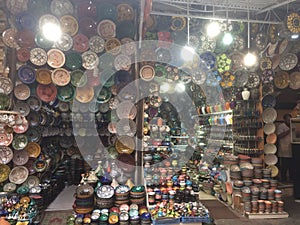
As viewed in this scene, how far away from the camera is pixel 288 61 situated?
475 cm

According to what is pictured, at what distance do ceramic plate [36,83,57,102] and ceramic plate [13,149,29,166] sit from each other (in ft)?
2.93

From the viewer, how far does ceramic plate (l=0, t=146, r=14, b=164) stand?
3.63 meters

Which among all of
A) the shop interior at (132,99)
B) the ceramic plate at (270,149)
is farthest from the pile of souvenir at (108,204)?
the ceramic plate at (270,149)

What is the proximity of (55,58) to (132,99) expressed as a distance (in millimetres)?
1359

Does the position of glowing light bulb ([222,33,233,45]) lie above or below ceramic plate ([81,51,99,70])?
above

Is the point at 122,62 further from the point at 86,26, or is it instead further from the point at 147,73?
the point at 86,26

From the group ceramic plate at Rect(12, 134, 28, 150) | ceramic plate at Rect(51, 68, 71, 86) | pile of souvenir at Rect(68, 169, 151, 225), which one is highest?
ceramic plate at Rect(51, 68, 71, 86)

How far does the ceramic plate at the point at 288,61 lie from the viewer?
185 inches

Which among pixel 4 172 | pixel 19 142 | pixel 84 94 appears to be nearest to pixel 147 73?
pixel 84 94

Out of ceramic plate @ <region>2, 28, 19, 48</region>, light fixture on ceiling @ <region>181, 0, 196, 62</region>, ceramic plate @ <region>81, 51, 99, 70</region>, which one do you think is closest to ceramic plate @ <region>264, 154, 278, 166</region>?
light fixture on ceiling @ <region>181, 0, 196, 62</region>

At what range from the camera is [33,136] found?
13.3 ft

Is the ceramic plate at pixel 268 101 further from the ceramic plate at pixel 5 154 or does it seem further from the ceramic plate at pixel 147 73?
the ceramic plate at pixel 5 154

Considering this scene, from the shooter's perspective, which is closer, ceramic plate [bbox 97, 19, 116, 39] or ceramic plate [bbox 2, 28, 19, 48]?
ceramic plate [bbox 2, 28, 19, 48]

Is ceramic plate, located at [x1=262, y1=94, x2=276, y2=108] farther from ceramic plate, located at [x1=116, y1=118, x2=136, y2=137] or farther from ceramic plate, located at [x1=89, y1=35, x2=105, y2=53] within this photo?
ceramic plate, located at [x1=89, y1=35, x2=105, y2=53]
